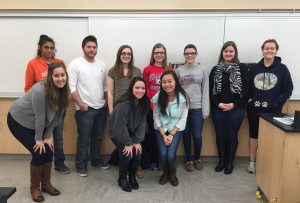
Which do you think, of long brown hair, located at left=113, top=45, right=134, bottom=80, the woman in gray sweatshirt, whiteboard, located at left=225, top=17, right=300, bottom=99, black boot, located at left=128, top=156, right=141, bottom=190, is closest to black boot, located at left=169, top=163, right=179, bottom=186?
black boot, located at left=128, top=156, right=141, bottom=190

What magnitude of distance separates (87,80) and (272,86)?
206 centimetres

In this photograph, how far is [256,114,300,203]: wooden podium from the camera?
186cm

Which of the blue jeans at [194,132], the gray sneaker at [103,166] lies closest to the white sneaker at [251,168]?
the blue jeans at [194,132]

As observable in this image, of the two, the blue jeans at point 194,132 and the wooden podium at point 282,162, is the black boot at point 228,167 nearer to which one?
the blue jeans at point 194,132

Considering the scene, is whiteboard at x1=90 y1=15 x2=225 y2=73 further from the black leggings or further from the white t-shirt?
the black leggings

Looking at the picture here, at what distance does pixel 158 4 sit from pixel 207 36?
740 mm

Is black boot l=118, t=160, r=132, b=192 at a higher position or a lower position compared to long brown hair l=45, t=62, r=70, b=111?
lower

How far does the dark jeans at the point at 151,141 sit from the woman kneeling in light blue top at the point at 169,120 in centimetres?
21

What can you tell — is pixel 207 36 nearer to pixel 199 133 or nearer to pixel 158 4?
pixel 158 4

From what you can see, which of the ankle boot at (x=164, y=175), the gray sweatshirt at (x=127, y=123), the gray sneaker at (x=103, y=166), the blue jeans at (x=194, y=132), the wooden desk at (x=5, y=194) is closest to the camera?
the wooden desk at (x=5, y=194)

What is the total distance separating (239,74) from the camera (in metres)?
2.75

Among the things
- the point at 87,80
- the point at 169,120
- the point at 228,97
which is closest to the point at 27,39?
the point at 87,80

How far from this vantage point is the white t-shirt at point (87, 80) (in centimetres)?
264

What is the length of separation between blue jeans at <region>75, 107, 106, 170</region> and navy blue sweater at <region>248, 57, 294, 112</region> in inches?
71.1
